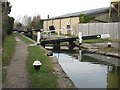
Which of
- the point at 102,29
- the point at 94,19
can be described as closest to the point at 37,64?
the point at 102,29

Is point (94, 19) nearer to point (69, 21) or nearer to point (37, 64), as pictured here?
point (69, 21)

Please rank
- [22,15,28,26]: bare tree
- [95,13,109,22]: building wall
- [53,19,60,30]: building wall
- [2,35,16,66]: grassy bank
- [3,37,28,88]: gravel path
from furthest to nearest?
[22,15,28,26]: bare tree → [53,19,60,30]: building wall → [95,13,109,22]: building wall → [2,35,16,66]: grassy bank → [3,37,28,88]: gravel path

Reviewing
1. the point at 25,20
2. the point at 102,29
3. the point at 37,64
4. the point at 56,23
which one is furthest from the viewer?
the point at 25,20

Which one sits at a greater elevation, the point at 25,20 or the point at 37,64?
the point at 25,20

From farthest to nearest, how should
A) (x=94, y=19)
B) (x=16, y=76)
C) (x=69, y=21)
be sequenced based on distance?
(x=69, y=21) < (x=94, y=19) < (x=16, y=76)

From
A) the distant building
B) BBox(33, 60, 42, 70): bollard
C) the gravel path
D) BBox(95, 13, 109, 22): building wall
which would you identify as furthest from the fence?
BBox(33, 60, 42, 70): bollard

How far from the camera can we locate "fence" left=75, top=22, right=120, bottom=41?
3906cm

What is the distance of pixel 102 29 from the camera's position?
4441 cm

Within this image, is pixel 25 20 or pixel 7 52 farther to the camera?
pixel 25 20

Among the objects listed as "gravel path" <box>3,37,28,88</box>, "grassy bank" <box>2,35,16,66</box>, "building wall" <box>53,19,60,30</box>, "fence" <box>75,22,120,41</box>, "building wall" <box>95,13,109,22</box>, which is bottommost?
"gravel path" <box>3,37,28,88</box>

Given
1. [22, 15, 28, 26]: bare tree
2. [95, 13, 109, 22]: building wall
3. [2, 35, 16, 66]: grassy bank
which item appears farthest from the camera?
[22, 15, 28, 26]: bare tree

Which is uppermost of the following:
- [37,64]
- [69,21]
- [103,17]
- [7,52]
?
[103,17]

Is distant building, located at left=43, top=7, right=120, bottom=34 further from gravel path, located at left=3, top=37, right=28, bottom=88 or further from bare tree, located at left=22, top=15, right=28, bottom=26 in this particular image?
bare tree, located at left=22, top=15, right=28, bottom=26

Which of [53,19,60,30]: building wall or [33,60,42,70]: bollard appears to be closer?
[33,60,42,70]: bollard
